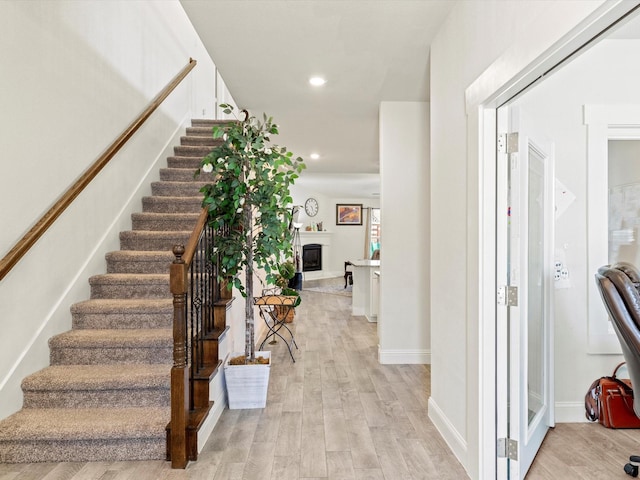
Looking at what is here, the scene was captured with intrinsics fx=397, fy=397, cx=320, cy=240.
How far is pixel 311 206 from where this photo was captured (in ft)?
39.4

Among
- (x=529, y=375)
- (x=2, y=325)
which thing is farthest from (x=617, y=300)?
(x=2, y=325)

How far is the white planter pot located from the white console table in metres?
3.61

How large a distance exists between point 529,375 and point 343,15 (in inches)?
95.2

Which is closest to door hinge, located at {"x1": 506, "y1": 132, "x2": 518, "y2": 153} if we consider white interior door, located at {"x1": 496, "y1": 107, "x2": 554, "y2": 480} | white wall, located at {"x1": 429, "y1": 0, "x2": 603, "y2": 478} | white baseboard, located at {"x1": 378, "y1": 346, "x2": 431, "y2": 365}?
white interior door, located at {"x1": 496, "y1": 107, "x2": 554, "y2": 480}

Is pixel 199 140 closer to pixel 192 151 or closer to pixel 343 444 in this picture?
pixel 192 151

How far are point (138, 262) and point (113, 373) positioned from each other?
1079 millimetres

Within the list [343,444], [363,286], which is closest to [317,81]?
[343,444]

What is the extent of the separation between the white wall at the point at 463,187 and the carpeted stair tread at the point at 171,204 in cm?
236

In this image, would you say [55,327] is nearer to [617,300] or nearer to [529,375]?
[529,375]

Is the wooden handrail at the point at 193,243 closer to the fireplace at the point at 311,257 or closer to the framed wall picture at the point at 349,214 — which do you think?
the fireplace at the point at 311,257

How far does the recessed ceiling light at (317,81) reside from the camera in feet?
11.6

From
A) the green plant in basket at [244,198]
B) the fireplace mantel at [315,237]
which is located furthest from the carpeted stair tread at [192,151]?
the fireplace mantel at [315,237]

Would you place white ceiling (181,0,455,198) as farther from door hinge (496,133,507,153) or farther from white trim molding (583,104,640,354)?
white trim molding (583,104,640,354)

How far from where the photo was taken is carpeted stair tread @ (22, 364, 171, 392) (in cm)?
232
